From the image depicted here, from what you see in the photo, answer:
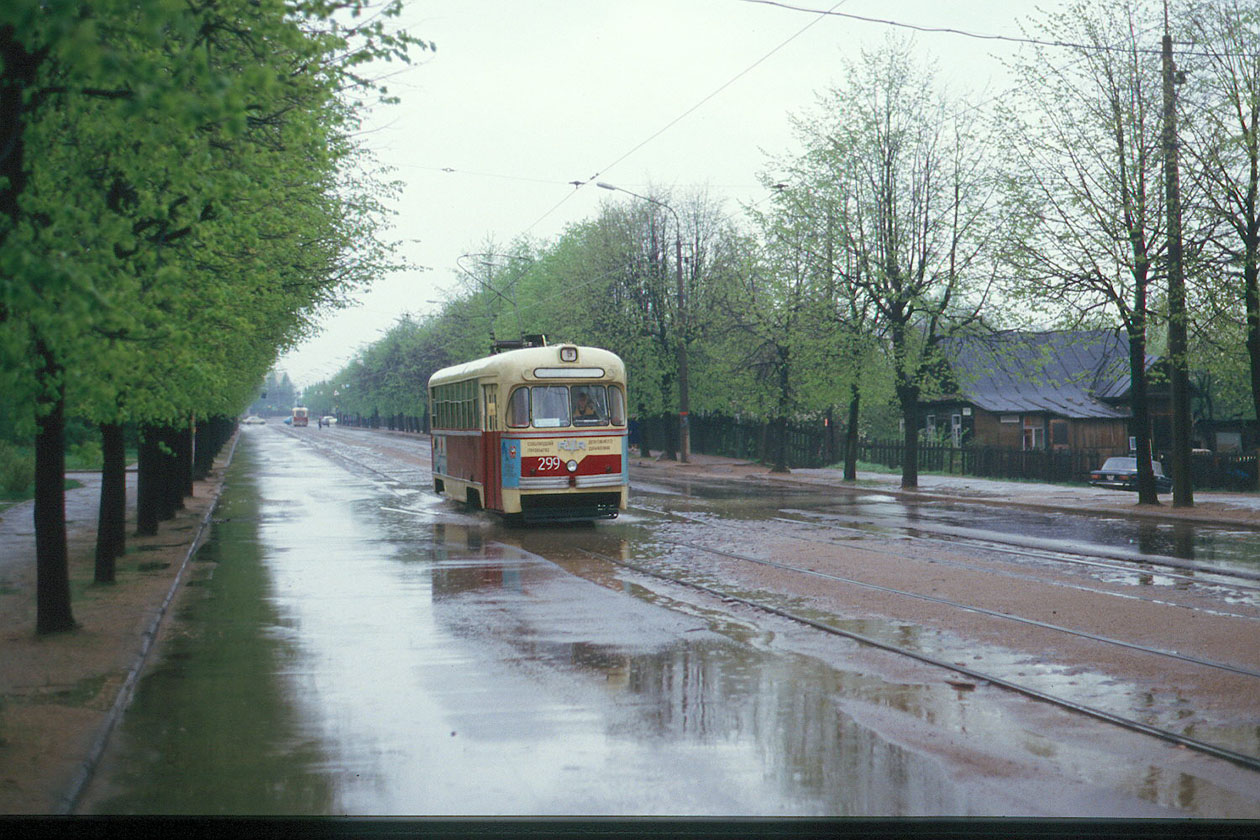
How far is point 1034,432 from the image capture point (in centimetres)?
5141

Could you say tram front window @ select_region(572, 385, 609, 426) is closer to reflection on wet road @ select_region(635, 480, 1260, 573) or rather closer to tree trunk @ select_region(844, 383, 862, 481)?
reflection on wet road @ select_region(635, 480, 1260, 573)

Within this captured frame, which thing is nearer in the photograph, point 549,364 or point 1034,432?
point 549,364

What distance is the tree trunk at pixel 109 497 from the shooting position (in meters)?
13.5

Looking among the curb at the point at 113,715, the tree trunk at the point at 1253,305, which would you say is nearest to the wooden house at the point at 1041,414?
the tree trunk at the point at 1253,305

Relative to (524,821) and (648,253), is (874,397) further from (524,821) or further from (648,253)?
(524,821)

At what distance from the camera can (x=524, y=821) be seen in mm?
5613

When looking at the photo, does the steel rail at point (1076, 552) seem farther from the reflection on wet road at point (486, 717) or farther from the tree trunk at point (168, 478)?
the tree trunk at point (168, 478)

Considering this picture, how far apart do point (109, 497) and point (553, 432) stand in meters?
8.53

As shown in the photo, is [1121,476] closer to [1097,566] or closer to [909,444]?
[909,444]

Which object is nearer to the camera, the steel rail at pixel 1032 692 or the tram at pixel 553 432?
the steel rail at pixel 1032 692

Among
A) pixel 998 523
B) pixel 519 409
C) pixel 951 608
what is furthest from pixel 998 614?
pixel 998 523

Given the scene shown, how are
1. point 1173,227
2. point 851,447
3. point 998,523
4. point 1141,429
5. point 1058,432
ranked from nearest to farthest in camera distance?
point 998,523 < point 1173,227 < point 1141,429 < point 851,447 < point 1058,432

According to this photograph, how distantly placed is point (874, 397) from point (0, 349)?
103ft

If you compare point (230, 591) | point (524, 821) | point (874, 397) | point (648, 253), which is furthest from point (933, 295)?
point (524, 821)
